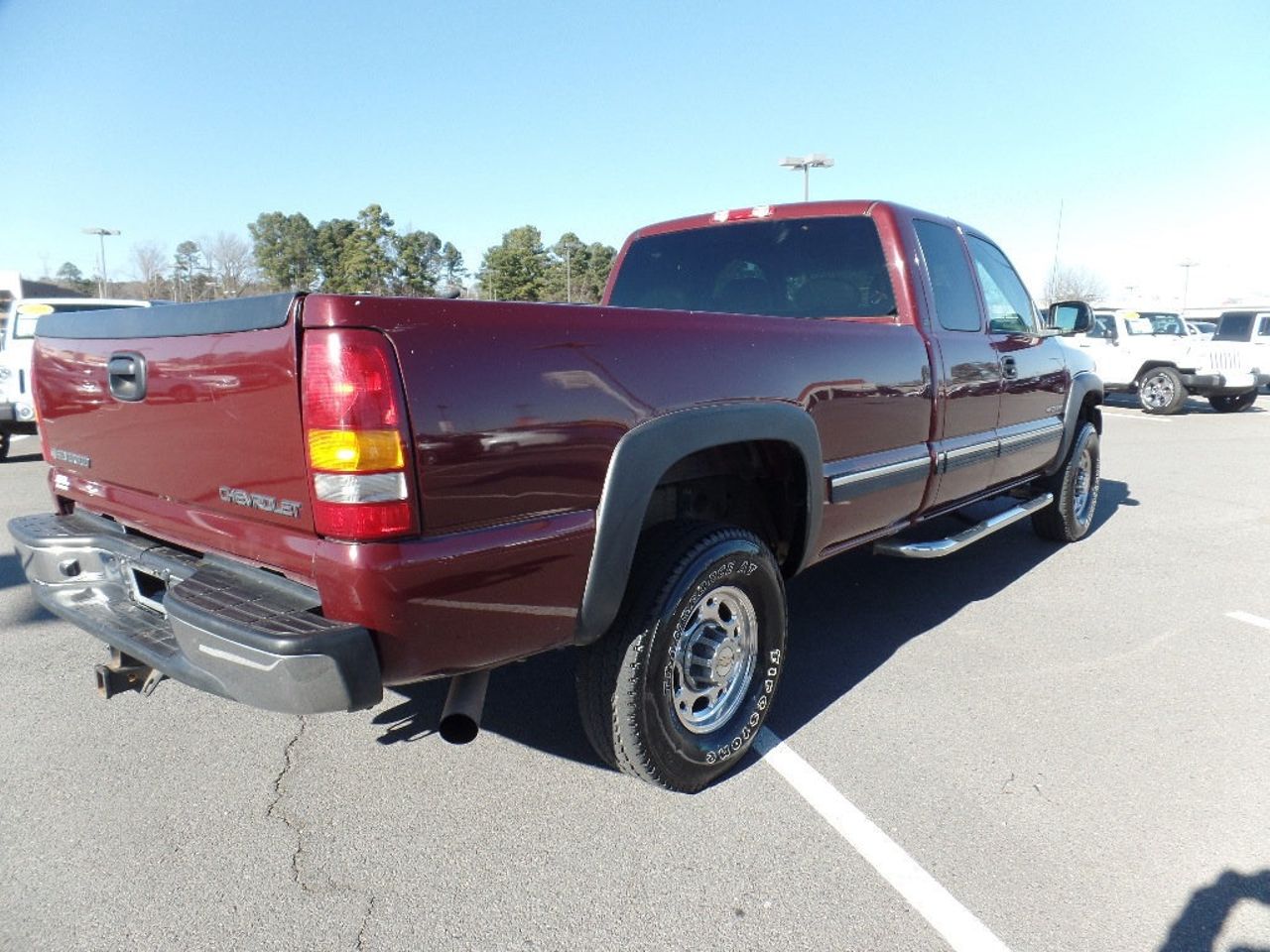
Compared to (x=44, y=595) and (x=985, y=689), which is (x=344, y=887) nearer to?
(x=44, y=595)

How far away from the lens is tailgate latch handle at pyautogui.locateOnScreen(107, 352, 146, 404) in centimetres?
238

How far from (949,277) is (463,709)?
10.5 ft

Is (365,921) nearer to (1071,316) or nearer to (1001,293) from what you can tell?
(1001,293)

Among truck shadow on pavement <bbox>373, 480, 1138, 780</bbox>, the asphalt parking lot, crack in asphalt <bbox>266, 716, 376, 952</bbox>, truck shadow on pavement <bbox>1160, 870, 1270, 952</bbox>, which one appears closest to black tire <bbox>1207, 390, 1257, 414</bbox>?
truck shadow on pavement <bbox>373, 480, 1138, 780</bbox>

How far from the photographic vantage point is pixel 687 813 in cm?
264

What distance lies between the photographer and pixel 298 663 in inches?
71.9

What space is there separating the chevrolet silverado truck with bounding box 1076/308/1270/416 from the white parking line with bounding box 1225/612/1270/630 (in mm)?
12308

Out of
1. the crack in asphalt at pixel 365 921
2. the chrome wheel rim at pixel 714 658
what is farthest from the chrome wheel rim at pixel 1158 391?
the crack in asphalt at pixel 365 921

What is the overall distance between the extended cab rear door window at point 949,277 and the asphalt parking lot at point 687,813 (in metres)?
1.56

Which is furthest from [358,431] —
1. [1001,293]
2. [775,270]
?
[1001,293]

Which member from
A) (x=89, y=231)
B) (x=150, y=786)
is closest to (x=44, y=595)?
(x=150, y=786)

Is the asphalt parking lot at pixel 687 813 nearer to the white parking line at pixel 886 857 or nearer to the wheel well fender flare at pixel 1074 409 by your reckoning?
the white parking line at pixel 886 857

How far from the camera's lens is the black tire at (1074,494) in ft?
18.8

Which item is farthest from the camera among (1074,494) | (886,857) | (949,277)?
(1074,494)
